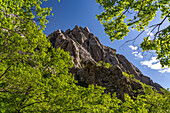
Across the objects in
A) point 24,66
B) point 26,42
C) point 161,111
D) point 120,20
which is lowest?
point 161,111

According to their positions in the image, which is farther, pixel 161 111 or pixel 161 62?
pixel 161 111

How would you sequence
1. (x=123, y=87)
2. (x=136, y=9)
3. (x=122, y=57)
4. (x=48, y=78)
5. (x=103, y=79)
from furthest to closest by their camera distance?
1. (x=122, y=57)
2. (x=103, y=79)
3. (x=123, y=87)
4. (x=48, y=78)
5. (x=136, y=9)

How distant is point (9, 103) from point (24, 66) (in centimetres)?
275

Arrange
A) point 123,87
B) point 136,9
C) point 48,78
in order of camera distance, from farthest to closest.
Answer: point 123,87
point 48,78
point 136,9

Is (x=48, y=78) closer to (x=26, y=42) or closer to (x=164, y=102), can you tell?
(x=26, y=42)

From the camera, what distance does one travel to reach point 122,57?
101m

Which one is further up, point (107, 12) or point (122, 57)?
point (122, 57)

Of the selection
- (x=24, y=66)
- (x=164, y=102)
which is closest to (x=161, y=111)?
(x=164, y=102)

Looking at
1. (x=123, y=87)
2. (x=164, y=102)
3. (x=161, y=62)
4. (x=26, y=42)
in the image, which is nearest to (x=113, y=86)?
(x=123, y=87)

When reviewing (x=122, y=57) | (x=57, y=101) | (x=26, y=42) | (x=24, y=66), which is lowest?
(x=57, y=101)

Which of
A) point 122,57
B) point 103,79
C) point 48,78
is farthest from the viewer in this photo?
point 122,57

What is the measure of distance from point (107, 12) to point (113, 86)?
3763 centimetres

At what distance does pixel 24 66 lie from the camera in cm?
780

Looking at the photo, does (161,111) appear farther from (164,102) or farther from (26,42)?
(26,42)
